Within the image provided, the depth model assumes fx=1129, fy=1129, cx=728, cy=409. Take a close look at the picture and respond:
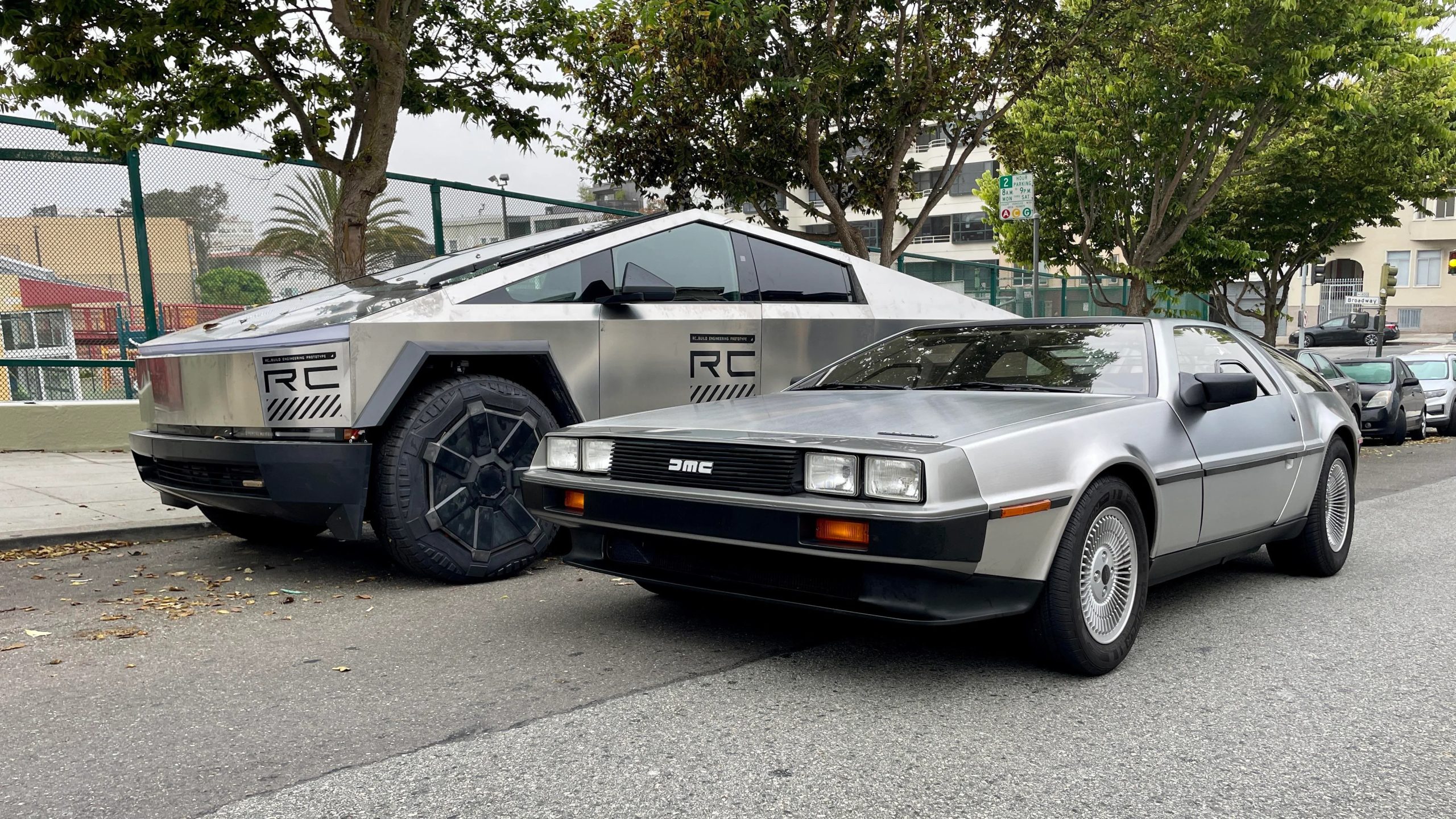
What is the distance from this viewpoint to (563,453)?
4176mm

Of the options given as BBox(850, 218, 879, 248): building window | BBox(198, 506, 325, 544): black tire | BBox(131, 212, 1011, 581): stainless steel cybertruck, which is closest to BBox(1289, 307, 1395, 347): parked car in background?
BBox(850, 218, 879, 248): building window

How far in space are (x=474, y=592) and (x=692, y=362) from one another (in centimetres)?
168

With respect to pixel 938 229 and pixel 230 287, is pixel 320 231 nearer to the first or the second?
pixel 230 287

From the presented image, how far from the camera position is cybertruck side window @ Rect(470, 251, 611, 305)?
17.1 feet

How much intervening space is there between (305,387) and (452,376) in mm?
645

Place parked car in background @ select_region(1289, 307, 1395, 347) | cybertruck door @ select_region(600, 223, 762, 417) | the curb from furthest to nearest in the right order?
parked car in background @ select_region(1289, 307, 1395, 347) → the curb → cybertruck door @ select_region(600, 223, 762, 417)

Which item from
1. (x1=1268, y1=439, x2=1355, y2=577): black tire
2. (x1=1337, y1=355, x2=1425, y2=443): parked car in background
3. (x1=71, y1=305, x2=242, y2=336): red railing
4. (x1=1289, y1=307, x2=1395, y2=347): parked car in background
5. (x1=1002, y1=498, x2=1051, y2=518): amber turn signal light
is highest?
(x1=71, y1=305, x2=242, y2=336): red railing

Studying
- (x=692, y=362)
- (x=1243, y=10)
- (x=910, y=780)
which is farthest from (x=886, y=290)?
(x=1243, y=10)

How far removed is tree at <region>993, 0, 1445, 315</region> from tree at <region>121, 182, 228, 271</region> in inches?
349

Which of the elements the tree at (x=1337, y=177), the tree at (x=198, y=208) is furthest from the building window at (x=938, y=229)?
the tree at (x=198, y=208)

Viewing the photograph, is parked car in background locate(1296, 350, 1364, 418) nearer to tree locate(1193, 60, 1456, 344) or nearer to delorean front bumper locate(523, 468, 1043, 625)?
tree locate(1193, 60, 1456, 344)

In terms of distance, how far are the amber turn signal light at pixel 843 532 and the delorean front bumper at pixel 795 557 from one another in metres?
0.02

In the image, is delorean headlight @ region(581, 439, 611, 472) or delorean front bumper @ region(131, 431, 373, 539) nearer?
delorean headlight @ region(581, 439, 611, 472)

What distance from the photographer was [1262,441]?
4.80 metres
